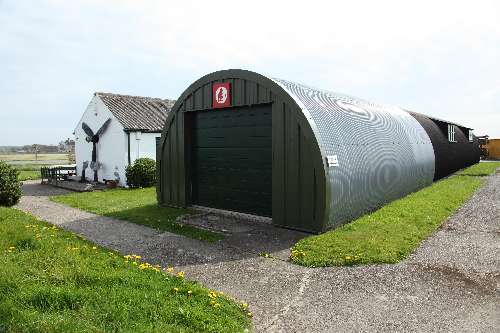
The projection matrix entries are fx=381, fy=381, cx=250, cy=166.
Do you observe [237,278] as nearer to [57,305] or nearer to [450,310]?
[57,305]

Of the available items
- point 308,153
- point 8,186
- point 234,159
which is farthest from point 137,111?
point 308,153

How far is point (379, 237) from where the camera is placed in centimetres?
862

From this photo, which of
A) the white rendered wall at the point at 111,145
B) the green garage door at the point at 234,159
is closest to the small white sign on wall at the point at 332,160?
the green garage door at the point at 234,159

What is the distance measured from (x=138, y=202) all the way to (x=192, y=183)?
2.99m

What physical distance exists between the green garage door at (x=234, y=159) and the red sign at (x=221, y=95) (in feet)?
1.12

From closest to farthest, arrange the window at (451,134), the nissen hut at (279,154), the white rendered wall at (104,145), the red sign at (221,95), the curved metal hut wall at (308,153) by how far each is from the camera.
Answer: the curved metal hut wall at (308,153) < the nissen hut at (279,154) < the red sign at (221,95) < the white rendered wall at (104,145) < the window at (451,134)

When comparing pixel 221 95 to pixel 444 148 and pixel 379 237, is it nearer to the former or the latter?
pixel 379 237

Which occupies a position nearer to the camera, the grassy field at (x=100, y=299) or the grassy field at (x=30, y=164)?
the grassy field at (x=100, y=299)

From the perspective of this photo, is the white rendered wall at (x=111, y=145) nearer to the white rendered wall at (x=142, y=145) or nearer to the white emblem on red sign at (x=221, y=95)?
the white rendered wall at (x=142, y=145)

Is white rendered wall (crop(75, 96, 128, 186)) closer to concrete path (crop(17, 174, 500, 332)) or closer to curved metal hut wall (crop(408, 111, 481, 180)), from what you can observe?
concrete path (crop(17, 174, 500, 332))

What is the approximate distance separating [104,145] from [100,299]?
58.6 feet

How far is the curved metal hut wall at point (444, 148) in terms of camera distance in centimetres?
2062

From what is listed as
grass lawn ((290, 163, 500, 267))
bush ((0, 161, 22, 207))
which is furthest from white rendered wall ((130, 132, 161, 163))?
grass lawn ((290, 163, 500, 267))

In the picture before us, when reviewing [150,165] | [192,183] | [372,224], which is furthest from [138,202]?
[372,224]
